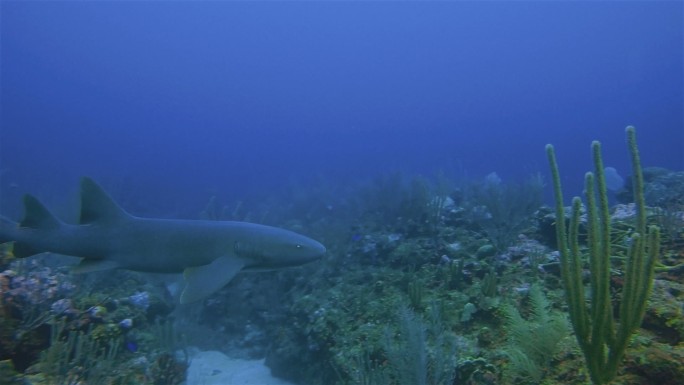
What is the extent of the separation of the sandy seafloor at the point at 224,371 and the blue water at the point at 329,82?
182 ft

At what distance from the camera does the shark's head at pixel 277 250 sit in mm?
4676

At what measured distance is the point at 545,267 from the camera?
5734mm

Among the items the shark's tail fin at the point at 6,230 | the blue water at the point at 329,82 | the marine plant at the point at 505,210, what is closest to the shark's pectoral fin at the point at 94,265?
the shark's tail fin at the point at 6,230

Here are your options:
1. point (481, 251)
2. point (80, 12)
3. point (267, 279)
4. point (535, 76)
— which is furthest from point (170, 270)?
point (535, 76)

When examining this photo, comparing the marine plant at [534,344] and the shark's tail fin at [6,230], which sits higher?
the shark's tail fin at [6,230]

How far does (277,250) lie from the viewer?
466cm

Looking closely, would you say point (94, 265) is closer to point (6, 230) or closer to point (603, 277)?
point (6, 230)

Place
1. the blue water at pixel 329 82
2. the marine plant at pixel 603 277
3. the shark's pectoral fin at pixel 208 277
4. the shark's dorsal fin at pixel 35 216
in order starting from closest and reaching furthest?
the marine plant at pixel 603 277 → the shark's pectoral fin at pixel 208 277 → the shark's dorsal fin at pixel 35 216 → the blue water at pixel 329 82

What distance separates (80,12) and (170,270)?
4822 inches

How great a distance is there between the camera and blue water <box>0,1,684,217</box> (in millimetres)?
90688

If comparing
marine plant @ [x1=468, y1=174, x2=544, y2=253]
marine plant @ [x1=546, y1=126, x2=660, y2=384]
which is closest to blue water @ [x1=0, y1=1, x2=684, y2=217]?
marine plant @ [x1=468, y1=174, x2=544, y2=253]

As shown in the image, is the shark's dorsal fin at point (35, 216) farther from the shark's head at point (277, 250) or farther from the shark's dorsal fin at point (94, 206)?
the shark's head at point (277, 250)

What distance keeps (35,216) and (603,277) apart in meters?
5.85

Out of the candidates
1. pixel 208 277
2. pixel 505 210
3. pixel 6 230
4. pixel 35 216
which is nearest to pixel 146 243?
pixel 208 277
